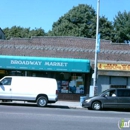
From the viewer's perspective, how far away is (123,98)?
851 inches

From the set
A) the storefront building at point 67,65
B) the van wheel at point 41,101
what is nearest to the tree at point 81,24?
the storefront building at point 67,65

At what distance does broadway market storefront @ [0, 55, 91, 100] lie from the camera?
2683 cm

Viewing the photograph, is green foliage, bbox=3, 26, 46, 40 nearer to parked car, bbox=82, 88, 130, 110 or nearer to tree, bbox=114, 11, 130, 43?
tree, bbox=114, 11, 130, 43

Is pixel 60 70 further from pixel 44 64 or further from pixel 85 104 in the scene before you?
pixel 85 104

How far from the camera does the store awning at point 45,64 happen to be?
2672 cm

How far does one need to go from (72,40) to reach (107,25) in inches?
1148

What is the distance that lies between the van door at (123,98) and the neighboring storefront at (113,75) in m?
5.52

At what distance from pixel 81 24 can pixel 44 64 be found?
3456 cm

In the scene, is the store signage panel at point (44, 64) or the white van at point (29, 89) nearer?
the white van at point (29, 89)

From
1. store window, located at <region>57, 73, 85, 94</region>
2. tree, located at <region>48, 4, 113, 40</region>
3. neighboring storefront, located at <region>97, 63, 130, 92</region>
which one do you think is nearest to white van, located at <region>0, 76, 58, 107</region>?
store window, located at <region>57, 73, 85, 94</region>

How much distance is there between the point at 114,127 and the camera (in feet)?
38.3

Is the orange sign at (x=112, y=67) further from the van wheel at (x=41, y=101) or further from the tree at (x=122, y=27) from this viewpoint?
the tree at (x=122, y=27)

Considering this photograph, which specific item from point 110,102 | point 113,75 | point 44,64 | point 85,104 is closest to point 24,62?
point 44,64

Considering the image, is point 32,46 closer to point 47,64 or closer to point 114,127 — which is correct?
point 47,64
